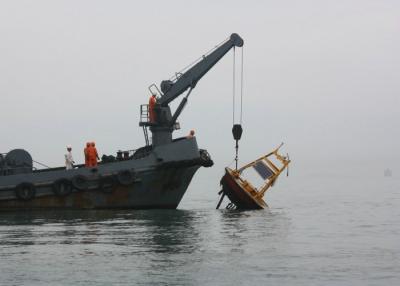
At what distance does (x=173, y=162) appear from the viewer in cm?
3191

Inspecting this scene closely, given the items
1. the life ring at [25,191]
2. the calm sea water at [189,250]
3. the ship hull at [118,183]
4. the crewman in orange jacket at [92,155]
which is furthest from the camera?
the crewman in orange jacket at [92,155]

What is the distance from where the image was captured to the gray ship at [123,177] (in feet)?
101

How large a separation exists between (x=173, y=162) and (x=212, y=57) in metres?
5.57

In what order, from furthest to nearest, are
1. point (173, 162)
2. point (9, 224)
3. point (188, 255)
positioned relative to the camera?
point (173, 162) → point (9, 224) → point (188, 255)

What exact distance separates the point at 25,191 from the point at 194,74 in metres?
8.95

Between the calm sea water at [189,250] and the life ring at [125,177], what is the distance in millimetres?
1210

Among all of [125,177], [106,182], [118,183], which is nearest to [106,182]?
[106,182]

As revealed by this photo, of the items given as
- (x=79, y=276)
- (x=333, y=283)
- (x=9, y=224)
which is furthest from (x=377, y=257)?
(x=9, y=224)

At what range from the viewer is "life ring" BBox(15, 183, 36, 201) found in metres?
30.6

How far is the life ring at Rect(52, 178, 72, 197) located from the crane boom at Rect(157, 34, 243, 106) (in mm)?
5503

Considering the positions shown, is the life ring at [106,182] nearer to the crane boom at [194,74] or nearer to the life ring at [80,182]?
the life ring at [80,182]

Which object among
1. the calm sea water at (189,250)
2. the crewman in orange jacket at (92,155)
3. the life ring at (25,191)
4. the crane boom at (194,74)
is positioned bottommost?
the calm sea water at (189,250)

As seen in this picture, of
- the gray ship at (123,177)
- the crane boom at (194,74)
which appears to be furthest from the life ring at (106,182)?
the crane boom at (194,74)

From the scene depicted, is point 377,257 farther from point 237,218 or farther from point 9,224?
point 9,224
